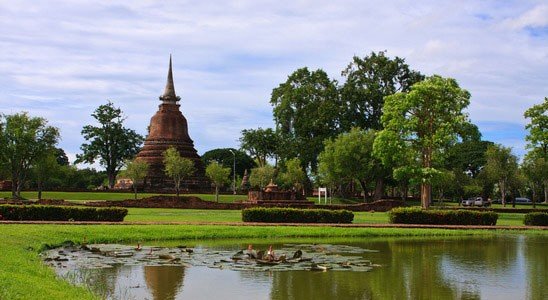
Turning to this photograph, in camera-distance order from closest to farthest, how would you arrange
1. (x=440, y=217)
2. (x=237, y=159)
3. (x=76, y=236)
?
(x=76, y=236), (x=440, y=217), (x=237, y=159)

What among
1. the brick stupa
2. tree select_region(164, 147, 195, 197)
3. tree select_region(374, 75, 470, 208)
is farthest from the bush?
the brick stupa

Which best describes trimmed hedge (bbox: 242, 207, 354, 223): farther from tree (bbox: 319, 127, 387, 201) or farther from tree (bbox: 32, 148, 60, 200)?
tree (bbox: 32, 148, 60, 200)

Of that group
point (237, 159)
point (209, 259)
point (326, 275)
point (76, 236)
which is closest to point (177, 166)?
point (237, 159)

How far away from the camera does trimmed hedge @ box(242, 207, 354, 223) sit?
104 ft

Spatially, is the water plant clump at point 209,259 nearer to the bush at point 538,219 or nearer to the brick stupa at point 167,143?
the bush at point 538,219

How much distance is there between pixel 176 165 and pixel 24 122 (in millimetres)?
15146

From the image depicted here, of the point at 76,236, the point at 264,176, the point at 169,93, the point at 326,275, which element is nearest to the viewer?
the point at 326,275

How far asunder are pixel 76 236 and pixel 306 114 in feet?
141

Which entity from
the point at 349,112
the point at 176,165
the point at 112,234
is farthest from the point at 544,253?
the point at 176,165

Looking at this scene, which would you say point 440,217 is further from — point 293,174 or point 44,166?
point 44,166

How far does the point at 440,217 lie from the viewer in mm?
33250

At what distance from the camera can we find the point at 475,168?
9550 cm

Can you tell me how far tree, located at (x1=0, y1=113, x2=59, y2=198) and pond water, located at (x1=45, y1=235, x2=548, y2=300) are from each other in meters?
36.8

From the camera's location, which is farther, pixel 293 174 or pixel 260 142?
pixel 260 142
